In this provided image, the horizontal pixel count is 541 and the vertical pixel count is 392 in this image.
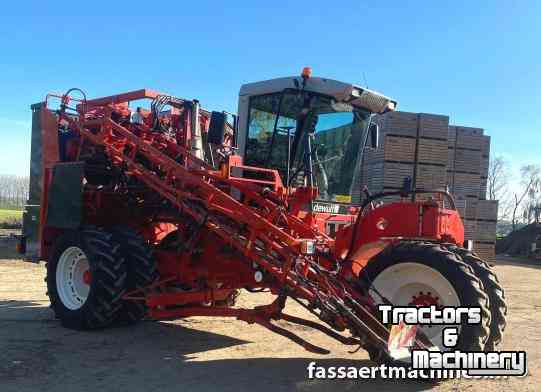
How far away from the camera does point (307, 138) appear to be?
6789 millimetres

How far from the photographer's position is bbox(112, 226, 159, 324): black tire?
6801 mm

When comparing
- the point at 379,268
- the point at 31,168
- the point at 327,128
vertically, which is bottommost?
the point at 379,268

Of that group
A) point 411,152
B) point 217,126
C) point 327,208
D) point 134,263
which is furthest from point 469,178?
point 134,263

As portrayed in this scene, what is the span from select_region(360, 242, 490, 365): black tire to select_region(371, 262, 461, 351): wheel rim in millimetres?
60

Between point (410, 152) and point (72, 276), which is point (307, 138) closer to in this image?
point (72, 276)

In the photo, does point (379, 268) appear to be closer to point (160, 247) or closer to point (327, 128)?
point (327, 128)

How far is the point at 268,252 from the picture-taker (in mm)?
5570

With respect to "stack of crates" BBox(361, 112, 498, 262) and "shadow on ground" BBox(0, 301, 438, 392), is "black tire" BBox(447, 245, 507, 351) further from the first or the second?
"stack of crates" BBox(361, 112, 498, 262)

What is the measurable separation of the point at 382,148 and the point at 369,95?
747cm

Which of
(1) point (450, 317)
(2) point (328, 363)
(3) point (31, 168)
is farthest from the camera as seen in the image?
(3) point (31, 168)

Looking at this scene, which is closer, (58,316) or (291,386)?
(291,386)

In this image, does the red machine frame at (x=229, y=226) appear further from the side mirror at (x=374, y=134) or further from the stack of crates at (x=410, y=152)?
the stack of crates at (x=410, y=152)

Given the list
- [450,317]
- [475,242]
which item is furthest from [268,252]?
[475,242]

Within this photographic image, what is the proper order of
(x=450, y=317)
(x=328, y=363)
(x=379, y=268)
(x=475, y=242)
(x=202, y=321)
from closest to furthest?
(x=450, y=317), (x=379, y=268), (x=328, y=363), (x=202, y=321), (x=475, y=242)
